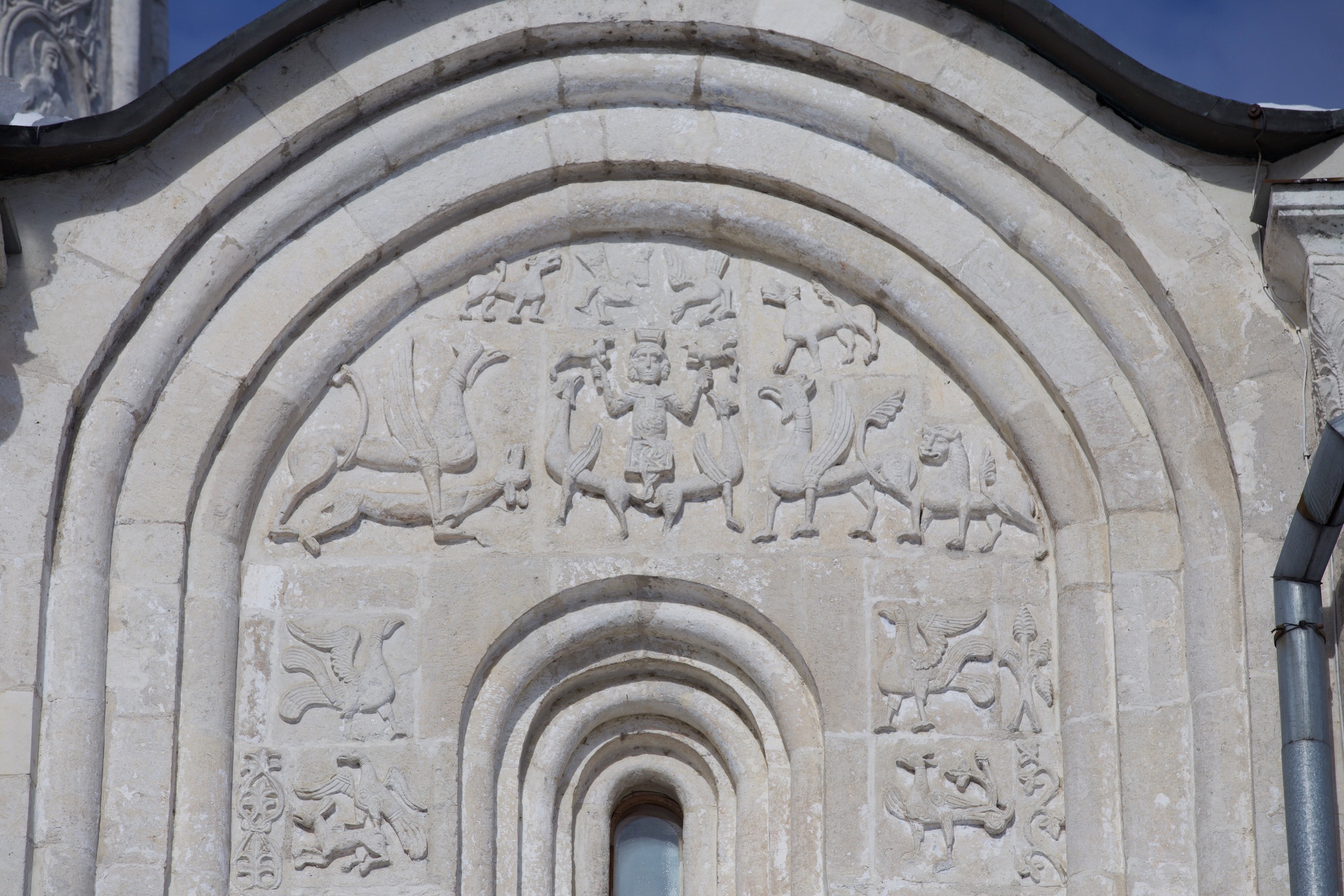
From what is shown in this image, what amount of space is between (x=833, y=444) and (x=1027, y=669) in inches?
44.8

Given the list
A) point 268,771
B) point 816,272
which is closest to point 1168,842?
point 816,272

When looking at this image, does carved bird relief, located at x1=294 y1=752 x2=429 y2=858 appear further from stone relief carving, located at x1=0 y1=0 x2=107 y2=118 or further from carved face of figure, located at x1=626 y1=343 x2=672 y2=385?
stone relief carving, located at x1=0 y1=0 x2=107 y2=118

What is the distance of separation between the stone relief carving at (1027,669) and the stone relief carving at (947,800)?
0.23 m

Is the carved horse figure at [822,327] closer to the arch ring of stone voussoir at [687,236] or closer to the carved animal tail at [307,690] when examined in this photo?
the arch ring of stone voussoir at [687,236]

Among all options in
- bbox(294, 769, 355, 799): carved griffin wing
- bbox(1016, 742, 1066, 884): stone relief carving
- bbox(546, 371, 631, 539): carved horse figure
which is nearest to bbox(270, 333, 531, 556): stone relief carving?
bbox(546, 371, 631, 539): carved horse figure

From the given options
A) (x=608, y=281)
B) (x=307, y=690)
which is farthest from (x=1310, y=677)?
(x=307, y=690)

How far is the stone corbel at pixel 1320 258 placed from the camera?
690 centimetres

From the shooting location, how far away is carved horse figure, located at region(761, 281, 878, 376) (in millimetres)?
8031

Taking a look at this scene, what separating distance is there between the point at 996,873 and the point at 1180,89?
293 cm

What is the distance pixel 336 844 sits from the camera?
7.34 metres

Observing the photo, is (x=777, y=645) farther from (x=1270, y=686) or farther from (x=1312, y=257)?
(x=1312, y=257)

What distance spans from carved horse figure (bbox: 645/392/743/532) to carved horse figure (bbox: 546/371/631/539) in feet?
0.39

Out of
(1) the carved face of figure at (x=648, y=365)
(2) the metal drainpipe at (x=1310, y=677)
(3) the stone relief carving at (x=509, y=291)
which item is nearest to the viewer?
(2) the metal drainpipe at (x=1310, y=677)

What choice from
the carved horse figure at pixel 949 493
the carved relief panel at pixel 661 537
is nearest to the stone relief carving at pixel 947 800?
the carved relief panel at pixel 661 537
